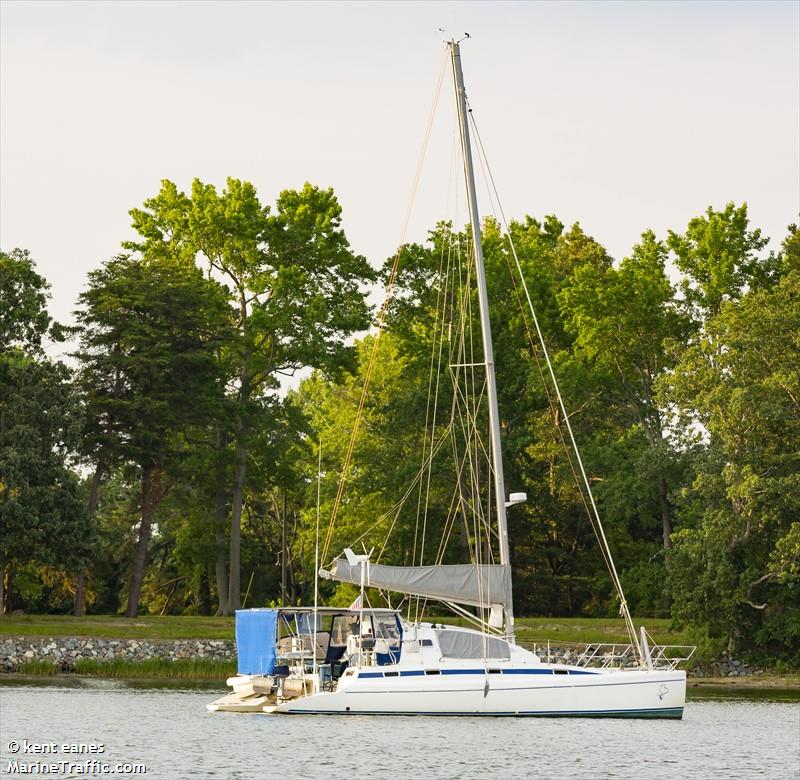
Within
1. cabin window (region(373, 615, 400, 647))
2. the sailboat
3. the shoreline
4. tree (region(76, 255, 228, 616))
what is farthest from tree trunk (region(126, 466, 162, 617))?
cabin window (region(373, 615, 400, 647))

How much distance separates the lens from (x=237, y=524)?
3024 inches

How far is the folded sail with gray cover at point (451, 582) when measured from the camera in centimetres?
3984

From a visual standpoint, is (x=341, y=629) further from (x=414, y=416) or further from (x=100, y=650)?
(x=414, y=416)

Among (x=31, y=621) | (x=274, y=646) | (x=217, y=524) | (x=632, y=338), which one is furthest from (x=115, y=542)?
(x=274, y=646)

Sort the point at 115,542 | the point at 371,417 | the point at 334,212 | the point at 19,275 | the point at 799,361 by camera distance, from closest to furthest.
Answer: the point at 799,361 < the point at 19,275 < the point at 334,212 < the point at 371,417 < the point at 115,542

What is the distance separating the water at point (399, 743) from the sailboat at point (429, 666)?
0.46m

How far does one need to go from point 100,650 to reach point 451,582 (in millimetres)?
25687

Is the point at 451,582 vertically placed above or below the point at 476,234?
below

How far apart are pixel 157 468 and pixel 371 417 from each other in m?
15.2

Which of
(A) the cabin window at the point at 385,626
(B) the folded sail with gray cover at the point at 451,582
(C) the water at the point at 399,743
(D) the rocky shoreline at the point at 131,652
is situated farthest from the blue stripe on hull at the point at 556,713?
(D) the rocky shoreline at the point at 131,652

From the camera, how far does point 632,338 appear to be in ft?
258

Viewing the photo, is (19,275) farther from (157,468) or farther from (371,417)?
(371,417)

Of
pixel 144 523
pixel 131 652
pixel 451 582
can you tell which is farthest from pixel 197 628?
pixel 451 582

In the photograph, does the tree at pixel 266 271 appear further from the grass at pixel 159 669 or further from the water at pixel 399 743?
the water at pixel 399 743
